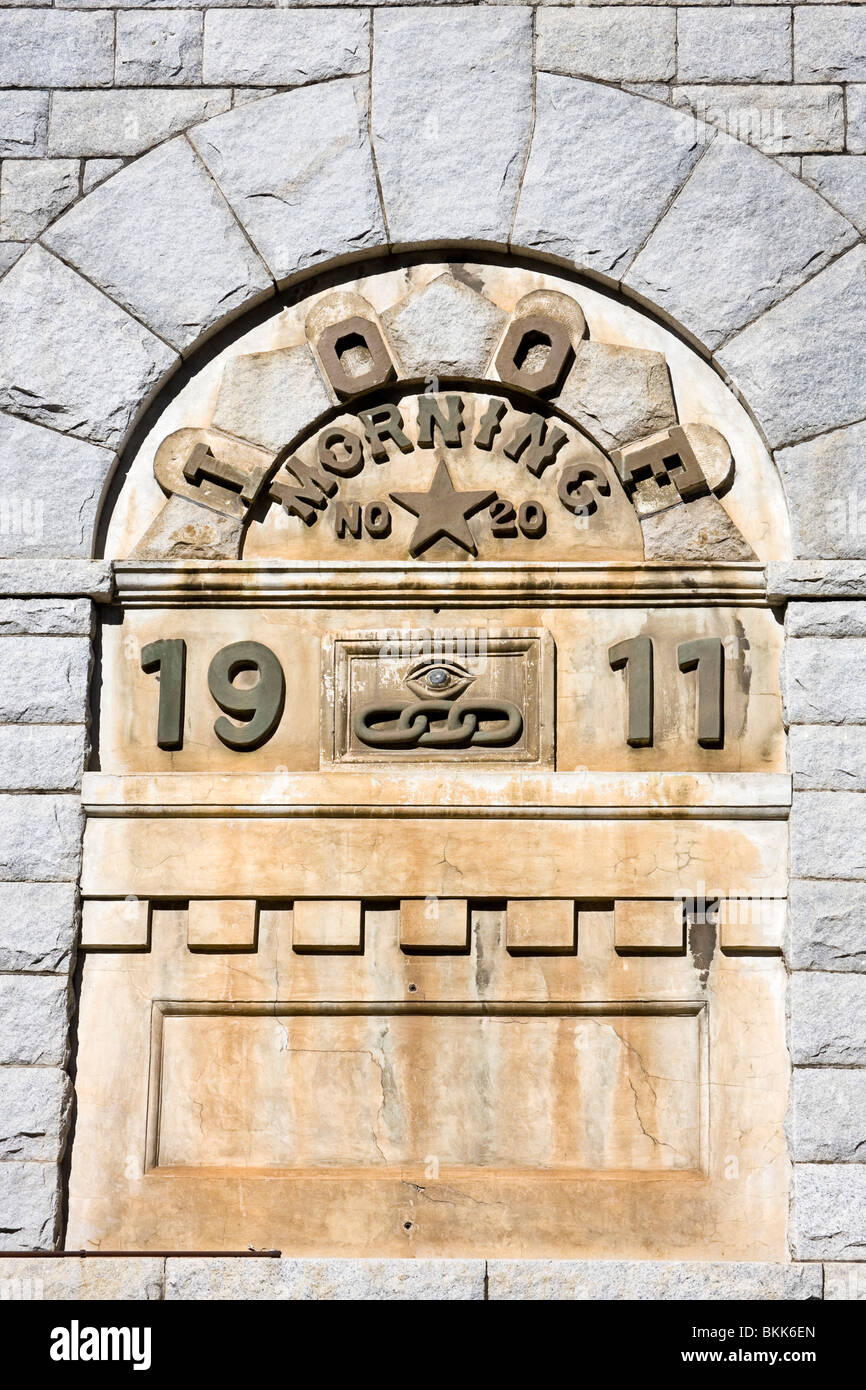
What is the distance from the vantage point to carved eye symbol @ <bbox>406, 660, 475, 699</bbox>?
7363 millimetres

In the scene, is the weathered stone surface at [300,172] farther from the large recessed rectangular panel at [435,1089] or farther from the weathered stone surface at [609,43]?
the large recessed rectangular panel at [435,1089]

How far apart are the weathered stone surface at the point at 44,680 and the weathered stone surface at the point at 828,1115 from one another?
3484 mm

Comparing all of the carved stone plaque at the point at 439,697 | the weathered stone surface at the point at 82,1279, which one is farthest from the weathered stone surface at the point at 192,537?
the weathered stone surface at the point at 82,1279

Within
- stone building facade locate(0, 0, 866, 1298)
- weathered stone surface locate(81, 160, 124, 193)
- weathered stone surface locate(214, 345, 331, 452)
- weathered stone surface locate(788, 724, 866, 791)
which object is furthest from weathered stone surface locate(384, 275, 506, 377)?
weathered stone surface locate(788, 724, 866, 791)

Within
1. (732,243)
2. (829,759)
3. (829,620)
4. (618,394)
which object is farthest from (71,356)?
(829,759)

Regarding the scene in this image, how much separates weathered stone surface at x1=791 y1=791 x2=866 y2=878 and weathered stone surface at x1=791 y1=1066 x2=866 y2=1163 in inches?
32.6

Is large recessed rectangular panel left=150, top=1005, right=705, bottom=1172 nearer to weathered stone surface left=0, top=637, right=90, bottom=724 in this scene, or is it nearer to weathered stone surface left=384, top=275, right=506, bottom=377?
weathered stone surface left=0, top=637, right=90, bottom=724

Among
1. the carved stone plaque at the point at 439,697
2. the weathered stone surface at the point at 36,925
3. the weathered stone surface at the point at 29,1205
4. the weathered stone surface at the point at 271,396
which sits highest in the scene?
the weathered stone surface at the point at 271,396

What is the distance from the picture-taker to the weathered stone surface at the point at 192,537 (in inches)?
297

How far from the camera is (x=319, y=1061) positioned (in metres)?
7.09

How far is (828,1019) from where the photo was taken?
689 cm

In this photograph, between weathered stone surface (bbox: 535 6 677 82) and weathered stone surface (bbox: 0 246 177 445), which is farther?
weathered stone surface (bbox: 535 6 677 82)

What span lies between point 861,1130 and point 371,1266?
207 centimetres
